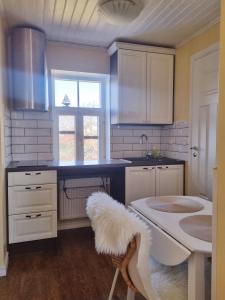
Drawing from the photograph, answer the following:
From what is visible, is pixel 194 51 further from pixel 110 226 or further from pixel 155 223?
pixel 110 226

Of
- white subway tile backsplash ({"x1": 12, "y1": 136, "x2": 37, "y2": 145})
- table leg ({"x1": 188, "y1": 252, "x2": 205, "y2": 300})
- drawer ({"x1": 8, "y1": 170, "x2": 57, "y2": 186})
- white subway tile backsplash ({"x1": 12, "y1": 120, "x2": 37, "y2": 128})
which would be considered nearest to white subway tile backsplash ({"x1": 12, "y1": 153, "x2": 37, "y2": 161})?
white subway tile backsplash ({"x1": 12, "y1": 136, "x2": 37, "y2": 145})

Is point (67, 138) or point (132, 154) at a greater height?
point (67, 138)

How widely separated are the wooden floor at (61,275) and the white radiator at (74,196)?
42cm

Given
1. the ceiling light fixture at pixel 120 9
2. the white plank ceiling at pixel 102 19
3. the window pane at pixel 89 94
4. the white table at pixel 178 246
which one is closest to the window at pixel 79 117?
the window pane at pixel 89 94

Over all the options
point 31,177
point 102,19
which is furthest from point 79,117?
point 102,19

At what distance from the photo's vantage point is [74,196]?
3148mm

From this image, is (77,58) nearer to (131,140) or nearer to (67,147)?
(67,147)

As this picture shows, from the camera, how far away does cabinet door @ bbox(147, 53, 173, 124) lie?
3178 mm

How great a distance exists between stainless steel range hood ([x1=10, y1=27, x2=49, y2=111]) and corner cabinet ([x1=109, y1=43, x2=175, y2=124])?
936 millimetres

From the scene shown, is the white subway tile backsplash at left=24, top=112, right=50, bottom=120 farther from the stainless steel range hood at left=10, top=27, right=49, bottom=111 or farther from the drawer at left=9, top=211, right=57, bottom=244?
the drawer at left=9, top=211, right=57, bottom=244

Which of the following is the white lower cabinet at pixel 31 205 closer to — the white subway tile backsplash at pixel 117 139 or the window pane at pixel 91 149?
the window pane at pixel 91 149

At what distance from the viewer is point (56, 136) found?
3234mm

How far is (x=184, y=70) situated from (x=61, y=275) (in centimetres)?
272

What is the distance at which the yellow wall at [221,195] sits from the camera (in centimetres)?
74
